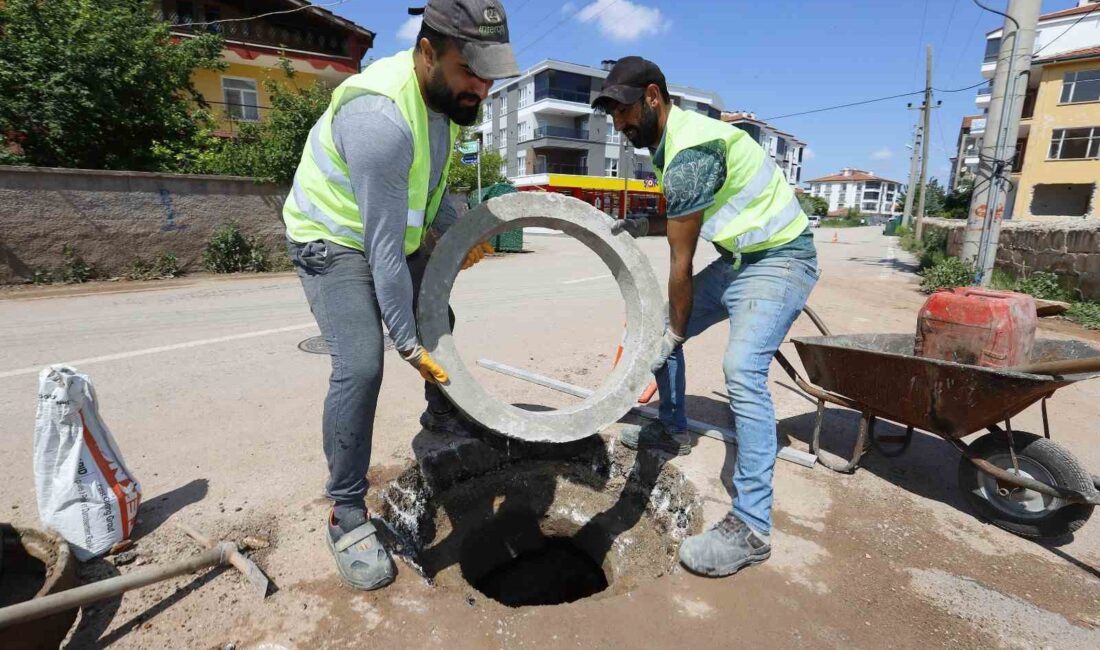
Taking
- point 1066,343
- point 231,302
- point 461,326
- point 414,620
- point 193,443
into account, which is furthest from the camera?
point 231,302

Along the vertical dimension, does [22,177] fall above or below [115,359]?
above

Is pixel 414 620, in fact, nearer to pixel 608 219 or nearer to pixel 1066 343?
pixel 608 219

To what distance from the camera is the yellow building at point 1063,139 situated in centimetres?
2675

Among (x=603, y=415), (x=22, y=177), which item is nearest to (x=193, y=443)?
(x=603, y=415)

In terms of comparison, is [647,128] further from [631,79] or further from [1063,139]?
[1063,139]

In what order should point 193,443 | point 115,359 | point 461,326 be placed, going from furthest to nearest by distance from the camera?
1. point 461,326
2. point 115,359
3. point 193,443

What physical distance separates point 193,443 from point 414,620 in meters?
2.12

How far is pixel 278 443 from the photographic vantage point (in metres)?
3.42

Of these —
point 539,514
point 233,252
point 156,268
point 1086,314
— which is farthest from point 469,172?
point 539,514

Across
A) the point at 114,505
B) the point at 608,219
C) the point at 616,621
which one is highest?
the point at 608,219

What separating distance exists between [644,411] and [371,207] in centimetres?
256

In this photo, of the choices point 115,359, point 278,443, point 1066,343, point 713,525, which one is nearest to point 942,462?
point 1066,343

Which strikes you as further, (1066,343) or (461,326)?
(461,326)

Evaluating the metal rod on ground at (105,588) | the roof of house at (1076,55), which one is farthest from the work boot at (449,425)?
the roof of house at (1076,55)
